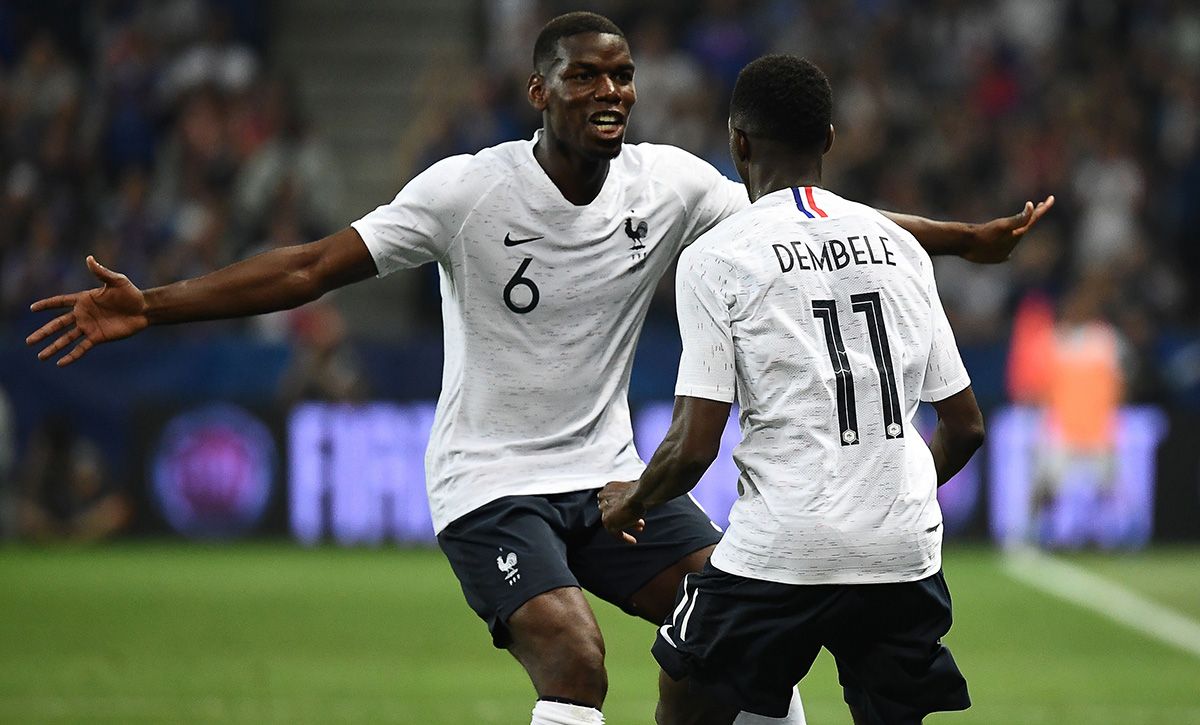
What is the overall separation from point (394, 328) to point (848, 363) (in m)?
13.8

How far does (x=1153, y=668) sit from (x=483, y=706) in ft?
11.9

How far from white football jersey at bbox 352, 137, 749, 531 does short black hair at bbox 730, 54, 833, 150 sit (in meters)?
0.99

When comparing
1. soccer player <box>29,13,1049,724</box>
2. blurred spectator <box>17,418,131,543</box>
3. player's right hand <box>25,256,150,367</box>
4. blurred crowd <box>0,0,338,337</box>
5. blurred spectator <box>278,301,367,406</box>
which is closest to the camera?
player's right hand <box>25,256,150,367</box>

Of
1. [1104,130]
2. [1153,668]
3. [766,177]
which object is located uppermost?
[1104,130]

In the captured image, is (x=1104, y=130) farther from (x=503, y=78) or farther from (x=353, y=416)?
(x=353, y=416)

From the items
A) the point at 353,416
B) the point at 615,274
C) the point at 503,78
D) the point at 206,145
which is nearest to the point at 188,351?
the point at 353,416

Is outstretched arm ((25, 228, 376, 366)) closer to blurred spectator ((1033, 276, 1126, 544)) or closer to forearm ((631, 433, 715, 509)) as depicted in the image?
forearm ((631, 433, 715, 509))

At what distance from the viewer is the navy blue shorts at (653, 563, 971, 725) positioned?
468cm

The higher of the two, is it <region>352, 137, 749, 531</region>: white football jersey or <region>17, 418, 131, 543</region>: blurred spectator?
<region>352, 137, 749, 531</region>: white football jersey

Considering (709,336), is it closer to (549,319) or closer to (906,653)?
(906,653)

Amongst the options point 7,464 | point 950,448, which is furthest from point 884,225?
point 7,464

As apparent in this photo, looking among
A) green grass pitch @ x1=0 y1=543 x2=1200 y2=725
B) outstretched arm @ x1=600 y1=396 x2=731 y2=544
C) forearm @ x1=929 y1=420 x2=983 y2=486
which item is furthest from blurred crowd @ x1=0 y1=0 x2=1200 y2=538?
outstretched arm @ x1=600 y1=396 x2=731 y2=544

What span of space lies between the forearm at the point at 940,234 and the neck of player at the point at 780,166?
962mm

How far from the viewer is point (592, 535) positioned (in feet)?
18.5
